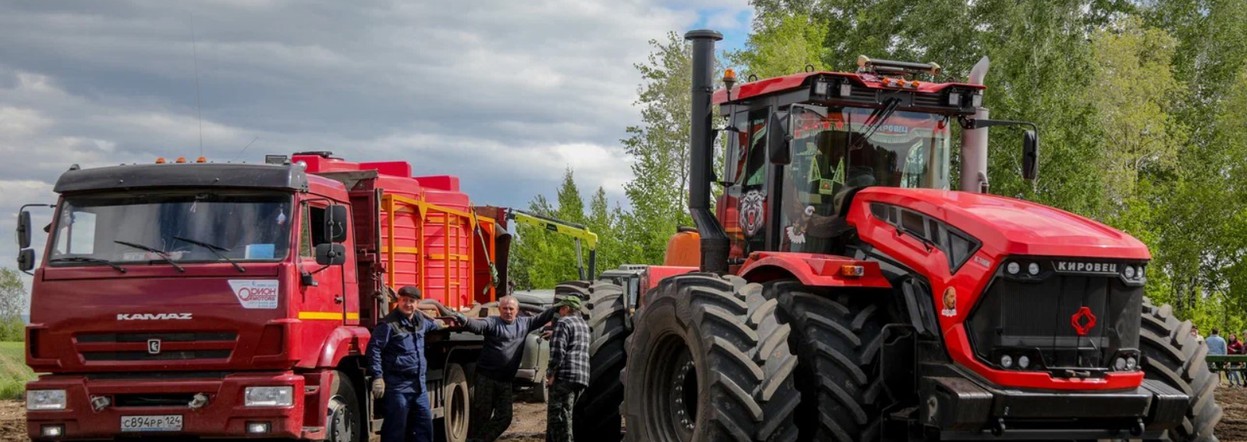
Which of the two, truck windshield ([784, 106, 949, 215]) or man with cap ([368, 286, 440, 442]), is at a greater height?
truck windshield ([784, 106, 949, 215])

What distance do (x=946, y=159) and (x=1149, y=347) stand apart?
85.8 inches

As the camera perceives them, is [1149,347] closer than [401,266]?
Yes

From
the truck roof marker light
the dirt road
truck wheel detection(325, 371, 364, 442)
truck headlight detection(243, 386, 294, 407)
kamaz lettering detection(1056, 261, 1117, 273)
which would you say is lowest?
the dirt road

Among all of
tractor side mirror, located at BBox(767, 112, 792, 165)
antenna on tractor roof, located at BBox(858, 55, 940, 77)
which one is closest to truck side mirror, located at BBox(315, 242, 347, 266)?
tractor side mirror, located at BBox(767, 112, 792, 165)

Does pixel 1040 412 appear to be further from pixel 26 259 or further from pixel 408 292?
pixel 26 259

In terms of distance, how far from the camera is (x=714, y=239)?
1077 cm

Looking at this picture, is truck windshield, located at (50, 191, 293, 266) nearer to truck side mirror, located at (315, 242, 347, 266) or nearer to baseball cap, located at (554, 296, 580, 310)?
truck side mirror, located at (315, 242, 347, 266)

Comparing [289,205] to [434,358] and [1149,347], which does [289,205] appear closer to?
[434,358]

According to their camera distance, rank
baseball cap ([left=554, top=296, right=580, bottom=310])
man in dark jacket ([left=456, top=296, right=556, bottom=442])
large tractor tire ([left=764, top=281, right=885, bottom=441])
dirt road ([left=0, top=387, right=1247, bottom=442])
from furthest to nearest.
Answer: dirt road ([left=0, top=387, right=1247, bottom=442])
man in dark jacket ([left=456, top=296, right=556, bottom=442])
baseball cap ([left=554, top=296, right=580, bottom=310])
large tractor tire ([left=764, top=281, right=885, bottom=441])

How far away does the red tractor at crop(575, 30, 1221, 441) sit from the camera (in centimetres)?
801

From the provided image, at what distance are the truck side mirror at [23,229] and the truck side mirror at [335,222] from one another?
2.47m

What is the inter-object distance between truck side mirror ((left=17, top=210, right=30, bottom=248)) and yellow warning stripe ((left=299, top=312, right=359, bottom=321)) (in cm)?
243

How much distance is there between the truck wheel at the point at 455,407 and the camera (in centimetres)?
1378

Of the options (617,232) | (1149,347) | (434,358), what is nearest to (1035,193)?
(617,232)
